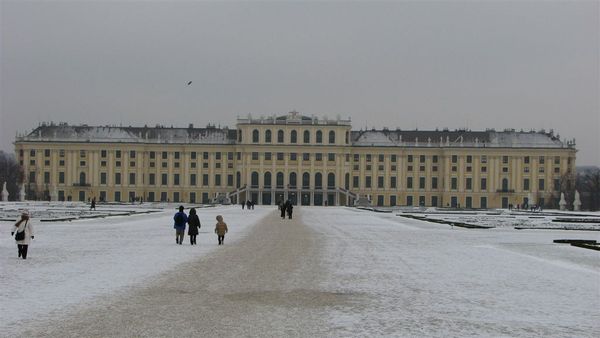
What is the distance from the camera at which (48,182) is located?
118625mm

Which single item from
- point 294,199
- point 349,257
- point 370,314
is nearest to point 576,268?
point 349,257

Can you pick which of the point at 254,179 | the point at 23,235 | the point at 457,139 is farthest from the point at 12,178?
the point at 23,235

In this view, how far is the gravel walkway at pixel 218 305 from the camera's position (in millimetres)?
10469

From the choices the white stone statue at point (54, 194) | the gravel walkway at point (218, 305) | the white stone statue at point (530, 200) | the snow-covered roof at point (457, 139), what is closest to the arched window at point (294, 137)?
the snow-covered roof at point (457, 139)

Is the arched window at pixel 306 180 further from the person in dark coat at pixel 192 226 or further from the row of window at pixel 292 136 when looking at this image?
the person in dark coat at pixel 192 226

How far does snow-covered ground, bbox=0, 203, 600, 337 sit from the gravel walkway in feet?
1.23

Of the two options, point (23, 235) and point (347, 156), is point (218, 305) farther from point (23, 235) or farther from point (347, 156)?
point (347, 156)

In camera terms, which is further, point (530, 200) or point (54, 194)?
point (530, 200)

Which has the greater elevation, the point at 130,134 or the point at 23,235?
the point at 130,134

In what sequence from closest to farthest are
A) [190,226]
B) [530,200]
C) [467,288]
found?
[467,288]
[190,226]
[530,200]

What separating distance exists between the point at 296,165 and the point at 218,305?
10846 cm

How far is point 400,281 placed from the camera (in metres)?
15.8

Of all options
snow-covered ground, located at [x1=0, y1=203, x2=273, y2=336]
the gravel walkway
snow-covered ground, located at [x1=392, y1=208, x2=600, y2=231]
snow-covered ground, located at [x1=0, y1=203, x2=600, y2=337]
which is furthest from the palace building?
the gravel walkway

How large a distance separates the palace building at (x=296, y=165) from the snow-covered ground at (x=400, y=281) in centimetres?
9305
